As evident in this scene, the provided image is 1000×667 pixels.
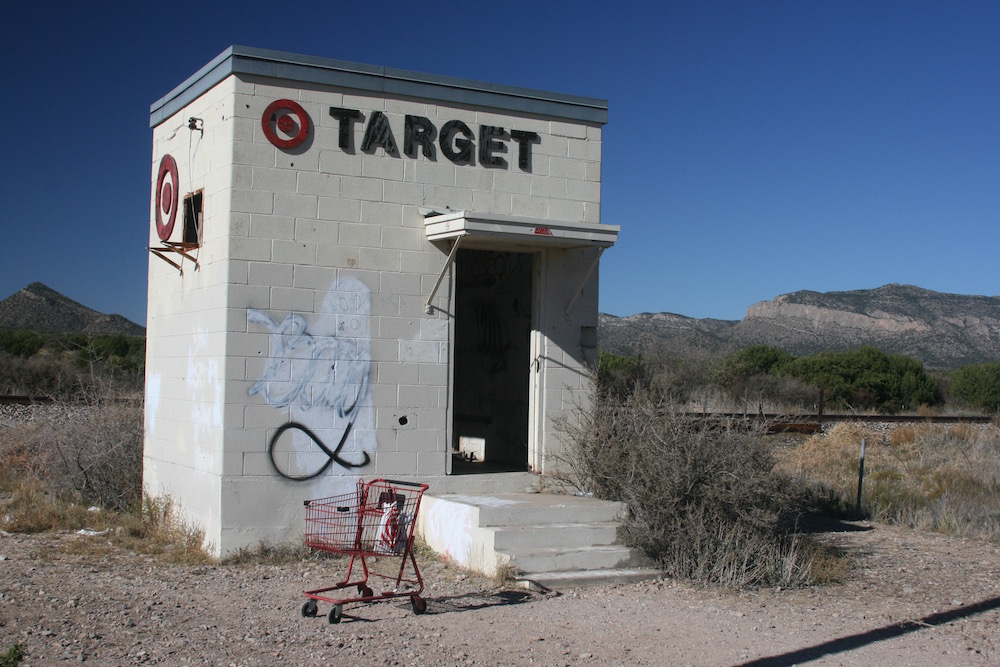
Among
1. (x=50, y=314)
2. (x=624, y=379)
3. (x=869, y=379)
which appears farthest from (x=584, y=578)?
(x=50, y=314)

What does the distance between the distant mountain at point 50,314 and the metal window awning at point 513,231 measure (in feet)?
175

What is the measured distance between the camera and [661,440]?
915 centimetres

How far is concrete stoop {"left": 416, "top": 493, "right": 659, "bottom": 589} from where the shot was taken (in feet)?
27.9

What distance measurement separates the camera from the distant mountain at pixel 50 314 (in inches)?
2376

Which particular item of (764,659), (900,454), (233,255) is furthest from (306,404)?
(900,454)

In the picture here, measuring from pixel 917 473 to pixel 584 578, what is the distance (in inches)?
437

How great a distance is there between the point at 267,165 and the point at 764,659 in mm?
6625

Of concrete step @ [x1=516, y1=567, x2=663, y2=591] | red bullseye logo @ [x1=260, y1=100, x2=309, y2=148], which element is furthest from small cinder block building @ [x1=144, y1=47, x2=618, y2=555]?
concrete step @ [x1=516, y1=567, x2=663, y2=591]

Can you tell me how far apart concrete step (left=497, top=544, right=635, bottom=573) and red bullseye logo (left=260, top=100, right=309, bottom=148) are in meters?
4.68

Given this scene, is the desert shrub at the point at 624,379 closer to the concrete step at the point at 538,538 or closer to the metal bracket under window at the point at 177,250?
the concrete step at the point at 538,538

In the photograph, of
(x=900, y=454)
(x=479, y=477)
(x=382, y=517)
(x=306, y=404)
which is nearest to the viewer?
(x=382, y=517)

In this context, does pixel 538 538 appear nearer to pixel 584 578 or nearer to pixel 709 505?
pixel 584 578

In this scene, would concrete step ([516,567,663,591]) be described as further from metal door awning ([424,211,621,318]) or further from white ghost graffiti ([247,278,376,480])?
metal door awning ([424,211,621,318])

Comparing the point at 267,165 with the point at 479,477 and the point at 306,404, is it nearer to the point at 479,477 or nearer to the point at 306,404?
the point at 306,404
